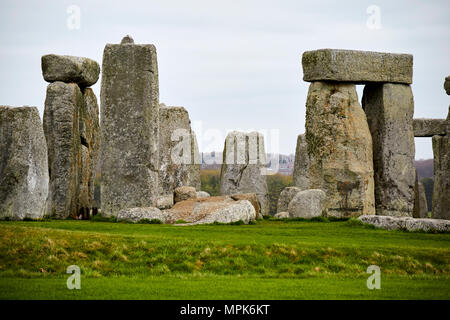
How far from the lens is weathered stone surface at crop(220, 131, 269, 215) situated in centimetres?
3494

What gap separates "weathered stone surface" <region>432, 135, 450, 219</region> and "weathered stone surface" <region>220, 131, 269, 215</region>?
7209 mm

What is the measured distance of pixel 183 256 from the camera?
16188 millimetres

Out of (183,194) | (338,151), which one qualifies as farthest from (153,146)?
(338,151)

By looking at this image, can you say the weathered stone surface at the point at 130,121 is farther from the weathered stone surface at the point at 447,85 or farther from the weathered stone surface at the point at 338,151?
the weathered stone surface at the point at 447,85

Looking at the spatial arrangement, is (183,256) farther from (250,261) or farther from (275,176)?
(275,176)

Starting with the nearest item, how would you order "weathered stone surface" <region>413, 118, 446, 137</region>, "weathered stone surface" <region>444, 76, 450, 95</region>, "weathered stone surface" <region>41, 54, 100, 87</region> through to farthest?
"weathered stone surface" <region>41, 54, 100, 87</region>
"weathered stone surface" <region>444, 76, 450, 95</region>
"weathered stone surface" <region>413, 118, 446, 137</region>

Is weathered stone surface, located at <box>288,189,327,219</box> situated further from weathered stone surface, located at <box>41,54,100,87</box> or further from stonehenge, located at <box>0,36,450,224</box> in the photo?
weathered stone surface, located at <box>41,54,100,87</box>

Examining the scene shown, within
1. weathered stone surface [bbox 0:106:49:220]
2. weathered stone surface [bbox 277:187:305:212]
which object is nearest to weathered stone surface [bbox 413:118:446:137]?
weathered stone surface [bbox 277:187:305:212]

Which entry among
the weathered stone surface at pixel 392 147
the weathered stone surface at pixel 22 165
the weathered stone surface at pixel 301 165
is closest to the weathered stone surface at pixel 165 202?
the weathered stone surface at pixel 22 165

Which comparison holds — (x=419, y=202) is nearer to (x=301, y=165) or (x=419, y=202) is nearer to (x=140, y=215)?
(x=301, y=165)

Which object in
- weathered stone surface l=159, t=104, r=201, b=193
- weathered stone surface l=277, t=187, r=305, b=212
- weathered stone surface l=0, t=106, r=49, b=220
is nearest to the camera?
weathered stone surface l=0, t=106, r=49, b=220

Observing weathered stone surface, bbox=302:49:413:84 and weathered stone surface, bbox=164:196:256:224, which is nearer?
weathered stone surface, bbox=164:196:256:224
